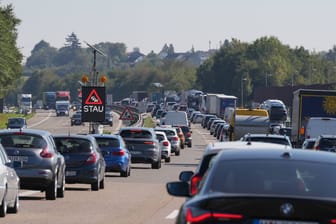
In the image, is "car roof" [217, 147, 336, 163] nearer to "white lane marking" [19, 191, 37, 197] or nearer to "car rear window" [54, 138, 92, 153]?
"white lane marking" [19, 191, 37, 197]

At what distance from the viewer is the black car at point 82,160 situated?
28688 millimetres

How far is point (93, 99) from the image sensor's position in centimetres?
5359

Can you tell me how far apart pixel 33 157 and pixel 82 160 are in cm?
443

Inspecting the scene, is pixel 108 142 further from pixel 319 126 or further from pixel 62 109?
pixel 62 109

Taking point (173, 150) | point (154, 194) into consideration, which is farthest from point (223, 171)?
point (173, 150)

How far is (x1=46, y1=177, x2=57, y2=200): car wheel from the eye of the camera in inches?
969

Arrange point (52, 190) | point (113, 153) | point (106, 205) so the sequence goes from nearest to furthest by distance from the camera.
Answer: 1. point (106, 205)
2. point (52, 190)
3. point (113, 153)

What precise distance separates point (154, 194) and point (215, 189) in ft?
60.8

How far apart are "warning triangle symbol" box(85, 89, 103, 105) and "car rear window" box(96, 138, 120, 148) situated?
16691 mm

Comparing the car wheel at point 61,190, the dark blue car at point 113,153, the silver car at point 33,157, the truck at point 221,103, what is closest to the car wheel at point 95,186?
the car wheel at point 61,190

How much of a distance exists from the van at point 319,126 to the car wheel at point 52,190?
26.9 metres

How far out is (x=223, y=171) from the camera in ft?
34.6

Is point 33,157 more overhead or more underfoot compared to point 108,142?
more overhead

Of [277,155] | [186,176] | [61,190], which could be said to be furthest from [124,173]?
[277,155]
